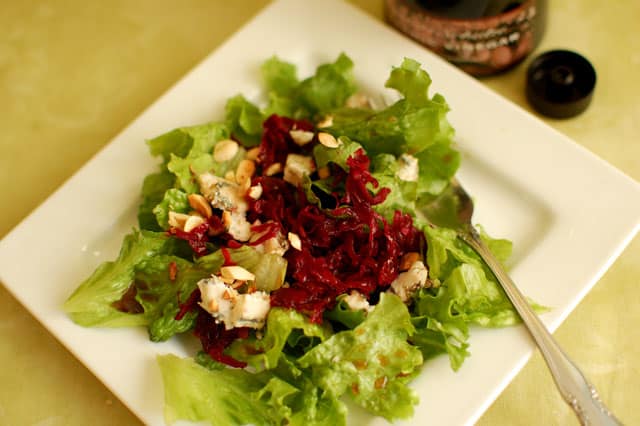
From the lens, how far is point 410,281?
232cm

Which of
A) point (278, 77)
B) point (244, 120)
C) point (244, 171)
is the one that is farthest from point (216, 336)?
point (278, 77)

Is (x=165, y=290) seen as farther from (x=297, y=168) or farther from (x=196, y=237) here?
(x=297, y=168)

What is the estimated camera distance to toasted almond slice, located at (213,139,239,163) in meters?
2.64

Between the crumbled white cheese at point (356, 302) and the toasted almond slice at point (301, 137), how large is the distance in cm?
61

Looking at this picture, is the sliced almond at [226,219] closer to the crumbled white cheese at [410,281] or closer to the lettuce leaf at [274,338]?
the lettuce leaf at [274,338]

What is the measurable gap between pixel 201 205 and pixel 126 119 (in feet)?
3.12

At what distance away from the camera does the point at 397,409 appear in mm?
2137

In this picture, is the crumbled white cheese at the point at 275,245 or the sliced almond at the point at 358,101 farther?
the sliced almond at the point at 358,101

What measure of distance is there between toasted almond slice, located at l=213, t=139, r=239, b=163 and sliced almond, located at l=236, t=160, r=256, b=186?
0.06 meters

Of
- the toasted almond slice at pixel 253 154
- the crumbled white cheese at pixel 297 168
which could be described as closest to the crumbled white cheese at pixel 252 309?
the crumbled white cheese at pixel 297 168

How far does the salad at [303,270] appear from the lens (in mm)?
2193

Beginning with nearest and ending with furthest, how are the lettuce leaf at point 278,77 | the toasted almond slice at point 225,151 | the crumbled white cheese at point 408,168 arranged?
the crumbled white cheese at point 408,168, the toasted almond slice at point 225,151, the lettuce leaf at point 278,77

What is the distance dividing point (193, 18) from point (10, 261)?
1527 millimetres

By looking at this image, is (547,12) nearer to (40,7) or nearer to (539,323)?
(539,323)
